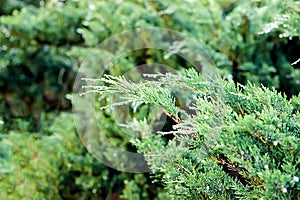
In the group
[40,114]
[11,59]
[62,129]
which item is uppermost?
[11,59]

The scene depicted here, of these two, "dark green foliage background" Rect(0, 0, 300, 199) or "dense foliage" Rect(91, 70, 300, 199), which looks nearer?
"dense foliage" Rect(91, 70, 300, 199)

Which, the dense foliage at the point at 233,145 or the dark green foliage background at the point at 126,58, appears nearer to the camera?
the dense foliage at the point at 233,145

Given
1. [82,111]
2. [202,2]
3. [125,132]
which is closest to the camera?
[125,132]

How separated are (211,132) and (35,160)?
1538 millimetres

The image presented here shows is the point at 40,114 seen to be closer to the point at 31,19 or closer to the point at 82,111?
the point at 31,19

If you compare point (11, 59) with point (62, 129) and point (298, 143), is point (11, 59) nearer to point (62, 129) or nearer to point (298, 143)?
point (62, 129)

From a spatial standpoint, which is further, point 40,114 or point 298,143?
point 40,114

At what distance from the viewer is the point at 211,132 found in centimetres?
131

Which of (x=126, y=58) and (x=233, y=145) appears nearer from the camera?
(x=233, y=145)

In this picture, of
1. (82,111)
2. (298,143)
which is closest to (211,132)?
(298,143)

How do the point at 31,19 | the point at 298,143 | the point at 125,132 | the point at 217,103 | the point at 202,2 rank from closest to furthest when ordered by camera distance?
the point at 298,143 → the point at 217,103 → the point at 125,132 → the point at 202,2 → the point at 31,19

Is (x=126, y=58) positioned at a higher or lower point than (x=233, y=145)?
higher

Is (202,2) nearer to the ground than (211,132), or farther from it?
farther from it

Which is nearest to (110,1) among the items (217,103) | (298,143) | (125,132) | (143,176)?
(125,132)
